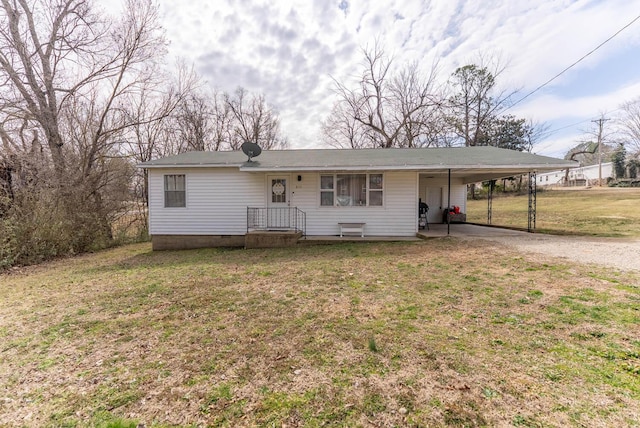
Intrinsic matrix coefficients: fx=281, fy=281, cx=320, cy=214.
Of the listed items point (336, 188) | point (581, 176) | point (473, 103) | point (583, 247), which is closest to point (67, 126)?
point (336, 188)

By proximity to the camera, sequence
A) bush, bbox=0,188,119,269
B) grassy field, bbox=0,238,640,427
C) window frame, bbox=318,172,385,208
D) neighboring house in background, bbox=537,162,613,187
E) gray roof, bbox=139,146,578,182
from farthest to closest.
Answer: neighboring house in background, bbox=537,162,613,187, window frame, bbox=318,172,385,208, gray roof, bbox=139,146,578,182, bush, bbox=0,188,119,269, grassy field, bbox=0,238,640,427

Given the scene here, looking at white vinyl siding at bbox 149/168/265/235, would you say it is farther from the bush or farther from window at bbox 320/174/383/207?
the bush

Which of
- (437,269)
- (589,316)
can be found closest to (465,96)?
(437,269)

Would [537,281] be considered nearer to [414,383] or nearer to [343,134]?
[414,383]

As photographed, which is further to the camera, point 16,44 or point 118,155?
point 118,155

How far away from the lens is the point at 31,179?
28.0 ft

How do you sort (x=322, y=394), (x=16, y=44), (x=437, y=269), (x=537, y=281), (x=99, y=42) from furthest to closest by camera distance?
(x=99, y=42) → (x=16, y=44) → (x=437, y=269) → (x=537, y=281) → (x=322, y=394)

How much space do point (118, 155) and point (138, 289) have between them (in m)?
10.9

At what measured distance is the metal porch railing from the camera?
386 inches

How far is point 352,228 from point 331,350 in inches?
268

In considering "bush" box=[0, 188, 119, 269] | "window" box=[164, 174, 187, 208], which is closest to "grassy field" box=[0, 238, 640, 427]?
"bush" box=[0, 188, 119, 269]

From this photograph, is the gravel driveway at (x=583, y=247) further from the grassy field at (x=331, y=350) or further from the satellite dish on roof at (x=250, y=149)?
the satellite dish on roof at (x=250, y=149)

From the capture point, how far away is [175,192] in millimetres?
9875

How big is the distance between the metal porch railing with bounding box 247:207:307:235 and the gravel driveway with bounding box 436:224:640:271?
17.8ft
